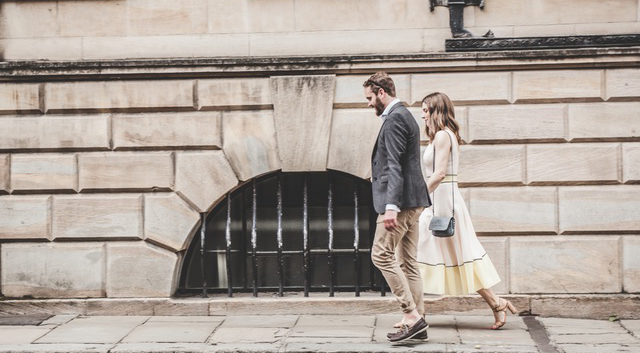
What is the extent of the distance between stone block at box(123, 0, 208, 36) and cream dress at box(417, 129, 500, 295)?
2914 millimetres

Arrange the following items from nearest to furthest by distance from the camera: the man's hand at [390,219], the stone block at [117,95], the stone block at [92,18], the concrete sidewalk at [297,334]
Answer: the man's hand at [390,219] < the concrete sidewalk at [297,334] < the stone block at [117,95] < the stone block at [92,18]

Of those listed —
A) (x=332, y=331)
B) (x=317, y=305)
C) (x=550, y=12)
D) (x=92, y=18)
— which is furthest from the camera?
(x=92, y=18)

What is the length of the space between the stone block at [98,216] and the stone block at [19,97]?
0.97m

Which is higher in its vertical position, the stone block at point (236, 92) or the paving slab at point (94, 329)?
the stone block at point (236, 92)

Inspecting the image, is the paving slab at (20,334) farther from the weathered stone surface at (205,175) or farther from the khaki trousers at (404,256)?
the khaki trousers at (404,256)

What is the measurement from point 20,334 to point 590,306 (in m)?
5.17

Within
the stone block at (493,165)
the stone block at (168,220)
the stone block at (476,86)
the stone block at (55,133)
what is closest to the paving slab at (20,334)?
the stone block at (168,220)

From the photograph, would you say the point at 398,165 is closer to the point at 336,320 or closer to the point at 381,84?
the point at 381,84

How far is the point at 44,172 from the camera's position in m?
9.46

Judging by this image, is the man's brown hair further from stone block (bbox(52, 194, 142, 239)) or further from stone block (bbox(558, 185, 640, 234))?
stone block (bbox(52, 194, 142, 239))

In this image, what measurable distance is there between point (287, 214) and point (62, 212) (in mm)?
2223

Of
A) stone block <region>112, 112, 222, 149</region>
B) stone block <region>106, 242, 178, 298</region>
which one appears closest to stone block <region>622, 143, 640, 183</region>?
stone block <region>112, 112, 222, 149</region>

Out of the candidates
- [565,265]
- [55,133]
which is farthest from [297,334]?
[55,133]

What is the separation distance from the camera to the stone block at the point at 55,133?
9.43m
